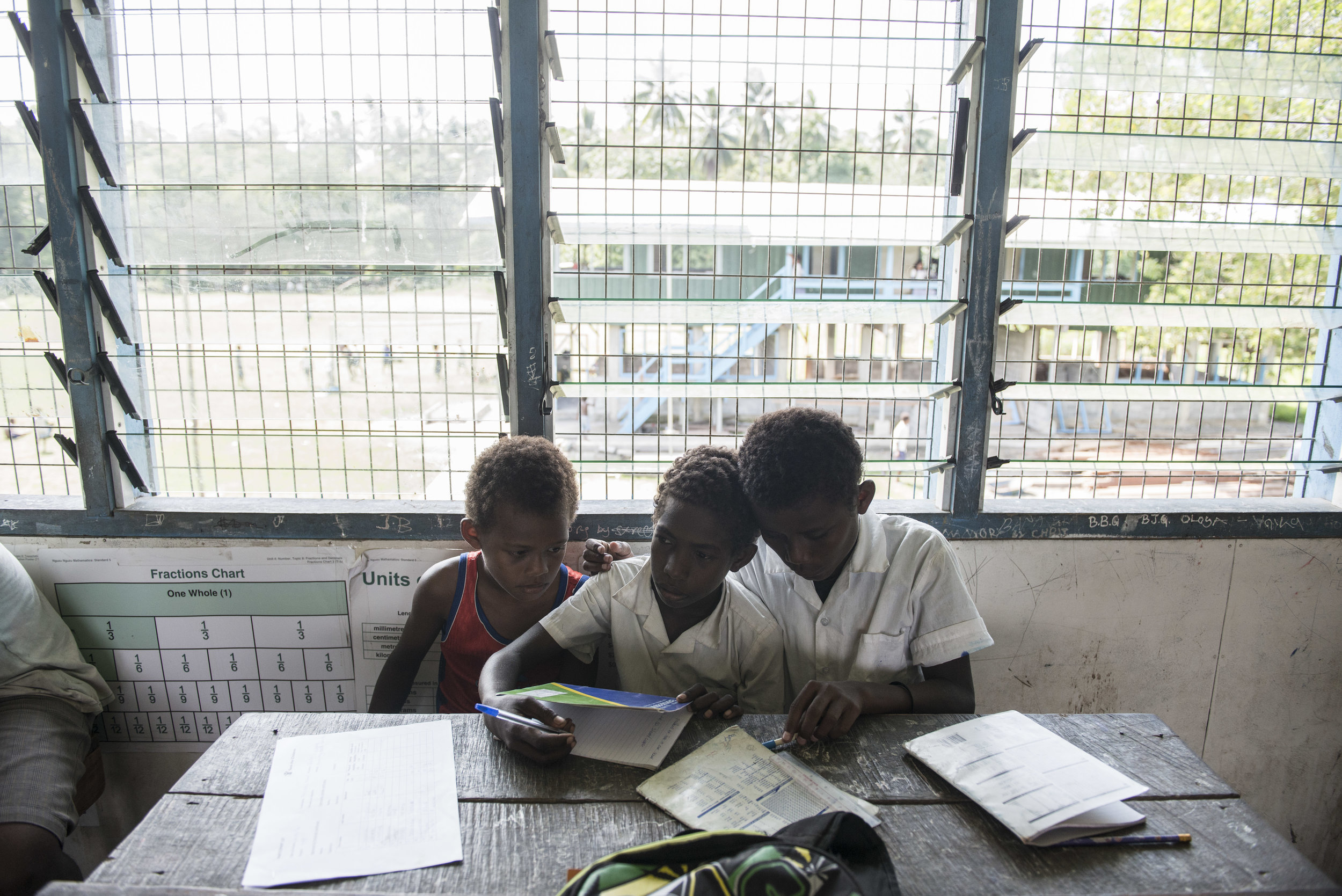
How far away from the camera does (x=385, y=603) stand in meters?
2.13

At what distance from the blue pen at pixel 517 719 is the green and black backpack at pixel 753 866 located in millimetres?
385

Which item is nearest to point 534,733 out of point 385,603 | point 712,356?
point 385,603

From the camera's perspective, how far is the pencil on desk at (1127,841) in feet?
3.52

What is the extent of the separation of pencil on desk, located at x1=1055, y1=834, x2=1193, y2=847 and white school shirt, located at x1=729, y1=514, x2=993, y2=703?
21.0 inches

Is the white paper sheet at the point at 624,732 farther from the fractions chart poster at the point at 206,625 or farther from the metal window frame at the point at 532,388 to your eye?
the fractions chart poster at the point at 206,625

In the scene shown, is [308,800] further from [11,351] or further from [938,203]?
[938,203]

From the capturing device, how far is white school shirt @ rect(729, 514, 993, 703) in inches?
64.5

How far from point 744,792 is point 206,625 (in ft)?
5.80

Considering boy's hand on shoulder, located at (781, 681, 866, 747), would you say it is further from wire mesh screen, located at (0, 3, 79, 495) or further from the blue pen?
wire mesh screen, located at (0, 3, 79, 495)

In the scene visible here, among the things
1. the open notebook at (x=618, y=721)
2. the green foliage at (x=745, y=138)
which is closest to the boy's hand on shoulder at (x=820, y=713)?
the open notebook at (x=618, y=721)

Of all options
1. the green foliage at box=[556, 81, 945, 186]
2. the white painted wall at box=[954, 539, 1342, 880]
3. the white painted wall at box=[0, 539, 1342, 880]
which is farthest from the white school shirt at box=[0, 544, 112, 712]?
the white painted wall at box=[954, 539, 1342, 880]

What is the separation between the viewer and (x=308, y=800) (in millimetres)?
1166

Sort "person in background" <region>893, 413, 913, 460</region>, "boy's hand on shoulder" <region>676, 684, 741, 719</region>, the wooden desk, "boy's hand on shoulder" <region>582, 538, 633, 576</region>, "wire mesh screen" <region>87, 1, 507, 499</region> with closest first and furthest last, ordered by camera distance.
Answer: the wooden desk → "boy's hand on shoulder" <region>676, 684, 741, 719</region> → "boy's hand on shoulder" <region>582, 538, 633, 576</region> → "wire mesh screen" <region>87, 1, 507, 499</region> → "person in background" <region>893, 413, 913, 460</region>

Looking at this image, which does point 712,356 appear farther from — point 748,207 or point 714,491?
point 714,491
